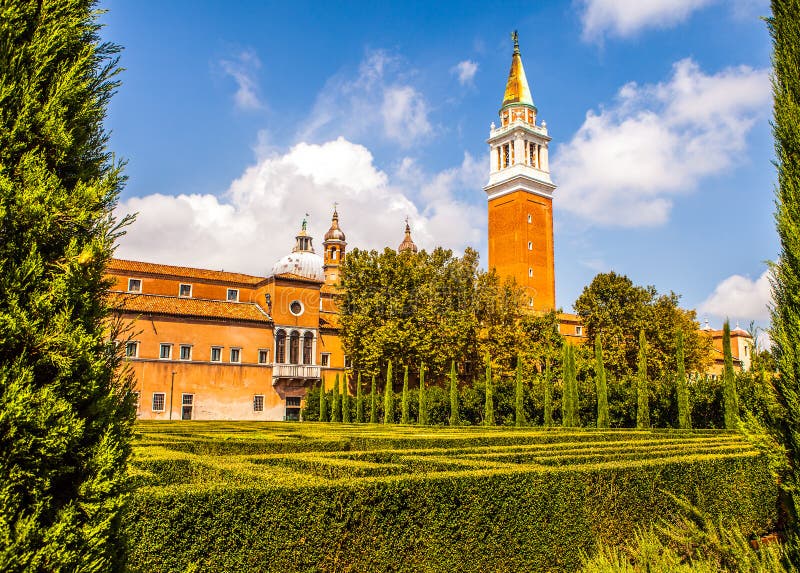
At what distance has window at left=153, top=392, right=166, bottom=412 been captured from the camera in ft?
123

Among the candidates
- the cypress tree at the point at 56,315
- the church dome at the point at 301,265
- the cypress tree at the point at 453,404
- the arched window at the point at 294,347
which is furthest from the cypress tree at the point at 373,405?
the cypress tree at the point at 56,315

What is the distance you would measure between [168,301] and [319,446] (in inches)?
1129

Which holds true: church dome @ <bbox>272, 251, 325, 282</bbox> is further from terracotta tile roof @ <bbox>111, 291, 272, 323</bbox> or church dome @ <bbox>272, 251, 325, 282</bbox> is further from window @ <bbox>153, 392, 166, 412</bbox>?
window @ <bbox>153, 392, 166, 412</bbox>

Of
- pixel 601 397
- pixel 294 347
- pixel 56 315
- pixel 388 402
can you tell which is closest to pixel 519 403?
pixel 601 397

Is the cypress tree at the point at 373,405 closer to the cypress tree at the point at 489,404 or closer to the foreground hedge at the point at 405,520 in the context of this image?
the cypress tree at the point at 489,404

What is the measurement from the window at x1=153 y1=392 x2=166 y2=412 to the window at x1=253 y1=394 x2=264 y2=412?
6243 millimetres

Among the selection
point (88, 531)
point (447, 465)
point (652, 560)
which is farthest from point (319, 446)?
point (88, 531)

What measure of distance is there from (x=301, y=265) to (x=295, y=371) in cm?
2299

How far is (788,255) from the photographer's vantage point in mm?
5078

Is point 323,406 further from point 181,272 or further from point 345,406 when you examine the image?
point 181,272

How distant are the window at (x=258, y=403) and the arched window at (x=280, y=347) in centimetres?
279

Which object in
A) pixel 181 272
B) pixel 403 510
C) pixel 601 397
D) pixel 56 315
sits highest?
pixel 181 272

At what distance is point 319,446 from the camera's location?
49.6 ft

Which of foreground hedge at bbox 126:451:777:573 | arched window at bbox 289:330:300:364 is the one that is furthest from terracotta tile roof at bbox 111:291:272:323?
foreground hedge at bbox 126:451:777:573
